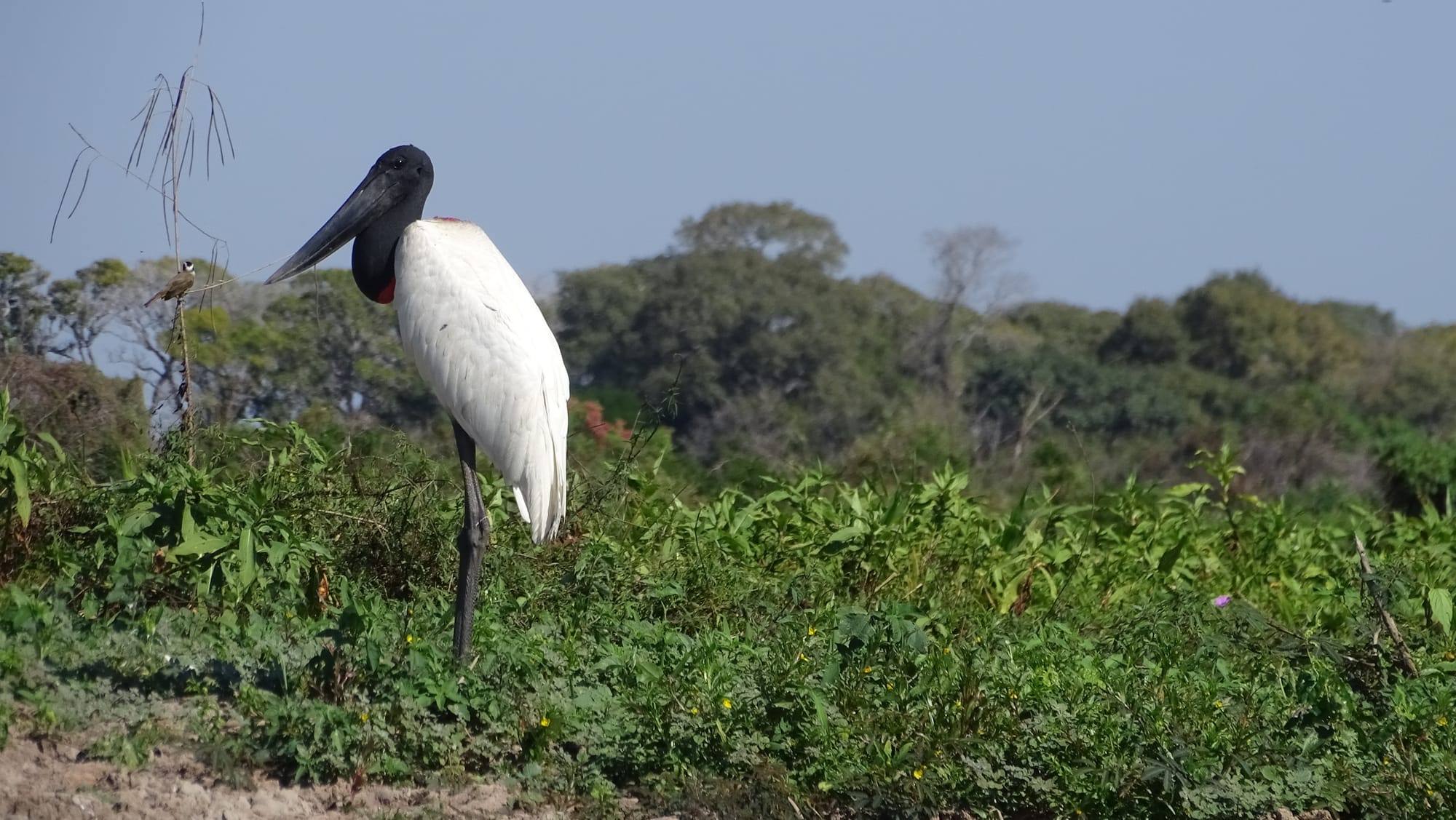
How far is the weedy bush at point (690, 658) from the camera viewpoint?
3.92 meters

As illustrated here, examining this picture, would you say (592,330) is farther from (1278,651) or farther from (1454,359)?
(1278,651)

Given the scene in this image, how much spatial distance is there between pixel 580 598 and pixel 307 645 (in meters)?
1.16

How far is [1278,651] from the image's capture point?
470 cm

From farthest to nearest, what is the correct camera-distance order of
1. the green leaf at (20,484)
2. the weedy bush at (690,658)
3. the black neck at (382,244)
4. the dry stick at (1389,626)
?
the black neck at (382,244) < the green leaf at (20,484) < the dry stick at (1389,626) < the weedy bush at (690,658)

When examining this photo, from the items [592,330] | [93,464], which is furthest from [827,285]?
[93,464]

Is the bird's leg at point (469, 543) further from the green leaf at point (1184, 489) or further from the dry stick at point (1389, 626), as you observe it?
the green leaf at point (1184, 489)

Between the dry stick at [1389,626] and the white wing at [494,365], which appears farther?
the white wing at [494,365]

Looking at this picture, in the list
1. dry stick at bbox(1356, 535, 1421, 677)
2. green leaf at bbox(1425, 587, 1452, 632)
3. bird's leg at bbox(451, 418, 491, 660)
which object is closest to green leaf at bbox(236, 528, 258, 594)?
bird's leg at bbox(451, 418, 491, 660)

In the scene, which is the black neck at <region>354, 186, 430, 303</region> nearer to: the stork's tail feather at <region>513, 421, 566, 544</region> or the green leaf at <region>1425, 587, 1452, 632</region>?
the stork's tail feather at <region>513, 421, 566, 544</region>

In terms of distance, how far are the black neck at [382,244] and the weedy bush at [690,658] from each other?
2.32 ft

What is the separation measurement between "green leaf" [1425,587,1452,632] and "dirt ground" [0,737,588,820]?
2912mm

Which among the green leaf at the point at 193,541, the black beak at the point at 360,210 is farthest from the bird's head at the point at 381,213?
the green leaf at the point at 193,541

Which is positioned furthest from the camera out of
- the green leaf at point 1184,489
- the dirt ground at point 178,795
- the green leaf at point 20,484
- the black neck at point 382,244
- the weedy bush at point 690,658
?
the green leaf at point 1184,489

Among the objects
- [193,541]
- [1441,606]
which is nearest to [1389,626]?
[1441,606]
